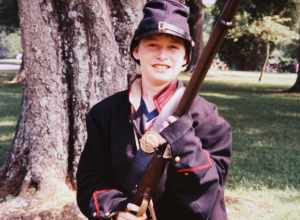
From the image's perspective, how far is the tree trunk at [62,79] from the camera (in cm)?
453

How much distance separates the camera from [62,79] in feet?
15.1

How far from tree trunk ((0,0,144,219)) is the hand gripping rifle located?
8.16ft

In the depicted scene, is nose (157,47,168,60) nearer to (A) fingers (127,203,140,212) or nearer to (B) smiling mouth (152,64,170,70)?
(B) smiling mouth (152,64,170,70)

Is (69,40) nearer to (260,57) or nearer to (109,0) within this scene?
(109,0)

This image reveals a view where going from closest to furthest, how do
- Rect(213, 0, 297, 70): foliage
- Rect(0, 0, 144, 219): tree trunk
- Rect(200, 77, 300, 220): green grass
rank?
Rect(0, 0, 144, 219): tree trunk < Rect(200, 77, 300, 220): green grass < Rect(213, 0, 297, 70): foliage

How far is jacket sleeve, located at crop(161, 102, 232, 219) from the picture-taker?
199 cm

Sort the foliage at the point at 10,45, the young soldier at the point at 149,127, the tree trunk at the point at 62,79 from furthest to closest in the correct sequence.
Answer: the foliage at the point at 10,45 → the tree trunk at the point at 62,79 → the young soldier at the point at 149,127

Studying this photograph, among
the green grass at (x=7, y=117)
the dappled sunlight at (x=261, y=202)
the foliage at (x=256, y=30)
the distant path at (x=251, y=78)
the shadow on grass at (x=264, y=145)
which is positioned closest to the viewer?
the dappled sunlight at (x=261, y=202)

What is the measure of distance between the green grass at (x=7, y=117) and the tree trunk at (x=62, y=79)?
2.44m

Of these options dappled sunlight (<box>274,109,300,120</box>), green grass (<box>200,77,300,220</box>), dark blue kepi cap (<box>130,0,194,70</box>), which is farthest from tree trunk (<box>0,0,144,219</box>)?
dappled sunlight (<box>274,109,300,120</box>)

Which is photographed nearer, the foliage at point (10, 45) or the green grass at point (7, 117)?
the green grass at point (7, 117)

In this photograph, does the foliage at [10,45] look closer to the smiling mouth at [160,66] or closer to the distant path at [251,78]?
the distant path at [251,78]

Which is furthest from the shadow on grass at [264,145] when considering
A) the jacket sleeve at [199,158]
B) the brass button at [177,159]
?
the brass button at [177,159]

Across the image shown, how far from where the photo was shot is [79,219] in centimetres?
454
